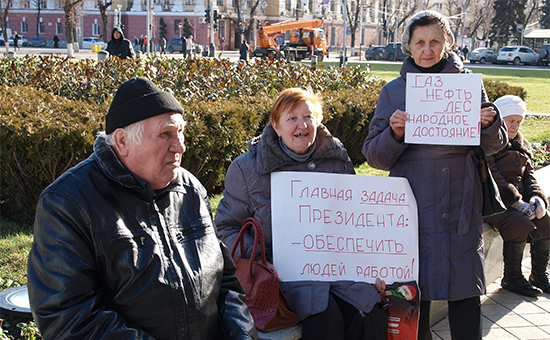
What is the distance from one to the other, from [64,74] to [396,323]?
7.04m

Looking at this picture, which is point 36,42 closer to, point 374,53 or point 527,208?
point 374,53

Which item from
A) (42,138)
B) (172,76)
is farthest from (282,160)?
(172,76)

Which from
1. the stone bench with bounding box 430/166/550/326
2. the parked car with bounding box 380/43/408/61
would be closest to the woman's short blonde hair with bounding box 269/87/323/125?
the stone bench with bounding box 430/166/550/326

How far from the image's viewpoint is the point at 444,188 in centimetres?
300

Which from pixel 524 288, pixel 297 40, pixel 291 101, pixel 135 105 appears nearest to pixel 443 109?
pixel 291 101

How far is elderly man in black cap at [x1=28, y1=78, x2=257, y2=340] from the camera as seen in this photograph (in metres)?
1.92

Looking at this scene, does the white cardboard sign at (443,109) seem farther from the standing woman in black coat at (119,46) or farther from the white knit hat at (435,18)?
the standing woman in black coat at (119,46)

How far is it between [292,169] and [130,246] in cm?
135

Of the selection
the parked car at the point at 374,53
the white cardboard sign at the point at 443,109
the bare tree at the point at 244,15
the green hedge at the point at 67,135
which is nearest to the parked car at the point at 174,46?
the bare tree at the point at 244,15

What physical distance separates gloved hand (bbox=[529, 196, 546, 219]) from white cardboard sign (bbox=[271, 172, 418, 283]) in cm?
176

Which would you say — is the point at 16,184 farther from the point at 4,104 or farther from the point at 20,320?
the point at 20,320

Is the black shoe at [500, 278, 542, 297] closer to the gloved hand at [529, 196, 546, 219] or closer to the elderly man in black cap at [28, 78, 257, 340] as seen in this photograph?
the gloved hand at [529, 196, 546, 219]

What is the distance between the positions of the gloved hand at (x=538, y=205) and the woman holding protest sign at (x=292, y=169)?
1.92 metres

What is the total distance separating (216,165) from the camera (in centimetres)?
622
